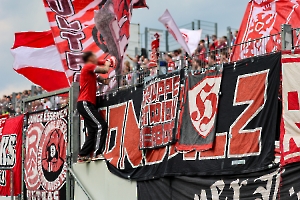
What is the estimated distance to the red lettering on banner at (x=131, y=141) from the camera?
38.6 feet

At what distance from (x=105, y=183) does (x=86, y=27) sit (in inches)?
178

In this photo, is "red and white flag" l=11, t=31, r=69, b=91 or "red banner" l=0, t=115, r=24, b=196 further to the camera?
"red and white flag" l=11, t=31, r=69, b=91

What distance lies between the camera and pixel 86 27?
51.1 ft

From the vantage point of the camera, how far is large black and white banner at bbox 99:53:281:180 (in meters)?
9.01

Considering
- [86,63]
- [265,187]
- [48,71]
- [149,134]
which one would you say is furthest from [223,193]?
[48,71]

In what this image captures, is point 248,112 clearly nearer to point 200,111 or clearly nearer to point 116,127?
point 200,111

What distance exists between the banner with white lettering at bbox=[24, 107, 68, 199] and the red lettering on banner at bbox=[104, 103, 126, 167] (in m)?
1.57

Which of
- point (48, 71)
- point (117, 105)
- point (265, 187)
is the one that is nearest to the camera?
point (265, 187)

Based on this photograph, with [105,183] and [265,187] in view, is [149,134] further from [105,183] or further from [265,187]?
[265,187]

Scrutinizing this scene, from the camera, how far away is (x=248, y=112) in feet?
30.7

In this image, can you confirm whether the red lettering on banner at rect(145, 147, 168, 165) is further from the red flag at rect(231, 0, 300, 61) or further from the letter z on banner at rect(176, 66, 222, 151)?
the red flag at rect(231, 0, 300, 61)

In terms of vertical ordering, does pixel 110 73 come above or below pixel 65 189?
above

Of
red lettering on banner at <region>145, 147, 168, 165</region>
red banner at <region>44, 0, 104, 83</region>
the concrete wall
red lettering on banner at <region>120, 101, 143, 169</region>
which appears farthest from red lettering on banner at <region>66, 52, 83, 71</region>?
red lettering on banner at <region>145, 147, 168, 165</region>

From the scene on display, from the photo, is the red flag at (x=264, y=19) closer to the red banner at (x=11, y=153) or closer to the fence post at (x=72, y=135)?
the fence post at (x=72, y=135)
